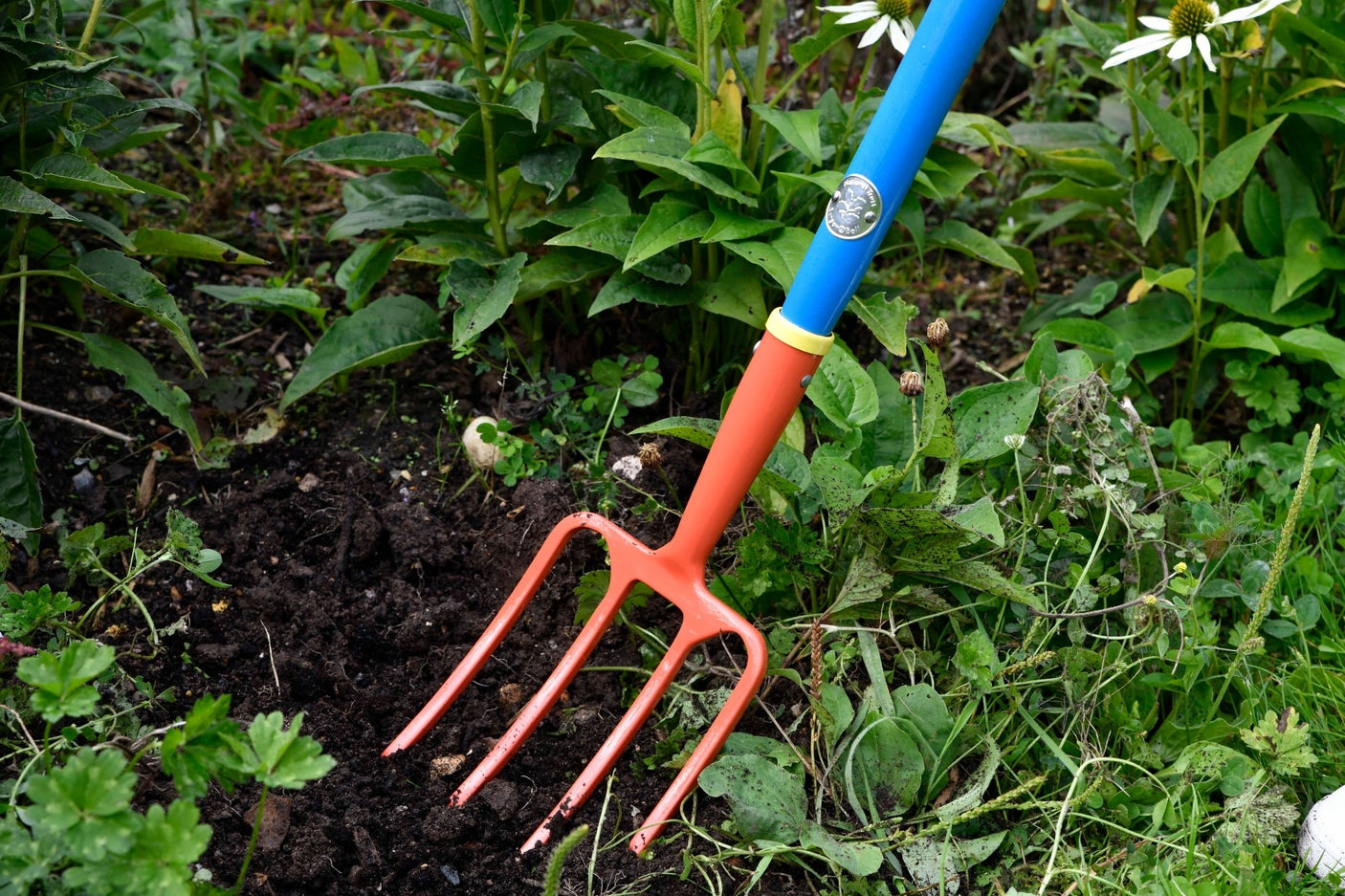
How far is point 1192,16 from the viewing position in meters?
1.86

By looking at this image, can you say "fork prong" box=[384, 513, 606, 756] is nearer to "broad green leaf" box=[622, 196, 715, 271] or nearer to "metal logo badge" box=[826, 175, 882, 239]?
"broad green leaf" box=[622, 196, 715, 271]

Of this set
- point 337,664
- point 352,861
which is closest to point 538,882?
point 352,861

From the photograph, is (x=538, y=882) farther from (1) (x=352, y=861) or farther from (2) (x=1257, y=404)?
(2) (x=1257, y=404)

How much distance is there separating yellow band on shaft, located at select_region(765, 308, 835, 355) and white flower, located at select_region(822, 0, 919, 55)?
2.08ft

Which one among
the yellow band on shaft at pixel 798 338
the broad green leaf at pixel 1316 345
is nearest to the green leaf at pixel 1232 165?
the broad green leaf at pixel 1316 345

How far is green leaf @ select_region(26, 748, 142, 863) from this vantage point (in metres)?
0.99

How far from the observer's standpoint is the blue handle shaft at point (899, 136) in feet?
4.26

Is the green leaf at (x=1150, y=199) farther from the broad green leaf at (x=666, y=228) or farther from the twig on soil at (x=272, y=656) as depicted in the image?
the twig on soil at (x=272, y=656)

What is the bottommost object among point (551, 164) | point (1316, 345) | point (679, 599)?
point (679, 599)

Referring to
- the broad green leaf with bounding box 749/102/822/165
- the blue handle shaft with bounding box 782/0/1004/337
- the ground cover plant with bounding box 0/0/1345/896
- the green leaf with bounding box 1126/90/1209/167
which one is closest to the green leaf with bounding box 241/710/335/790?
the ground cover plant with bounding box 0/0/1345/896

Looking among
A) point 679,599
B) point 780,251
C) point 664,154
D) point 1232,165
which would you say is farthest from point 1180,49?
point 679,599

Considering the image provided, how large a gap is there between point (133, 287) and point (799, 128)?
1.08 m

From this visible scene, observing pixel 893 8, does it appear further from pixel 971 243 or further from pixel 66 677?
pixel 66 677

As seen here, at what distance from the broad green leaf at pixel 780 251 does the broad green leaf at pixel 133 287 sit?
86cm
